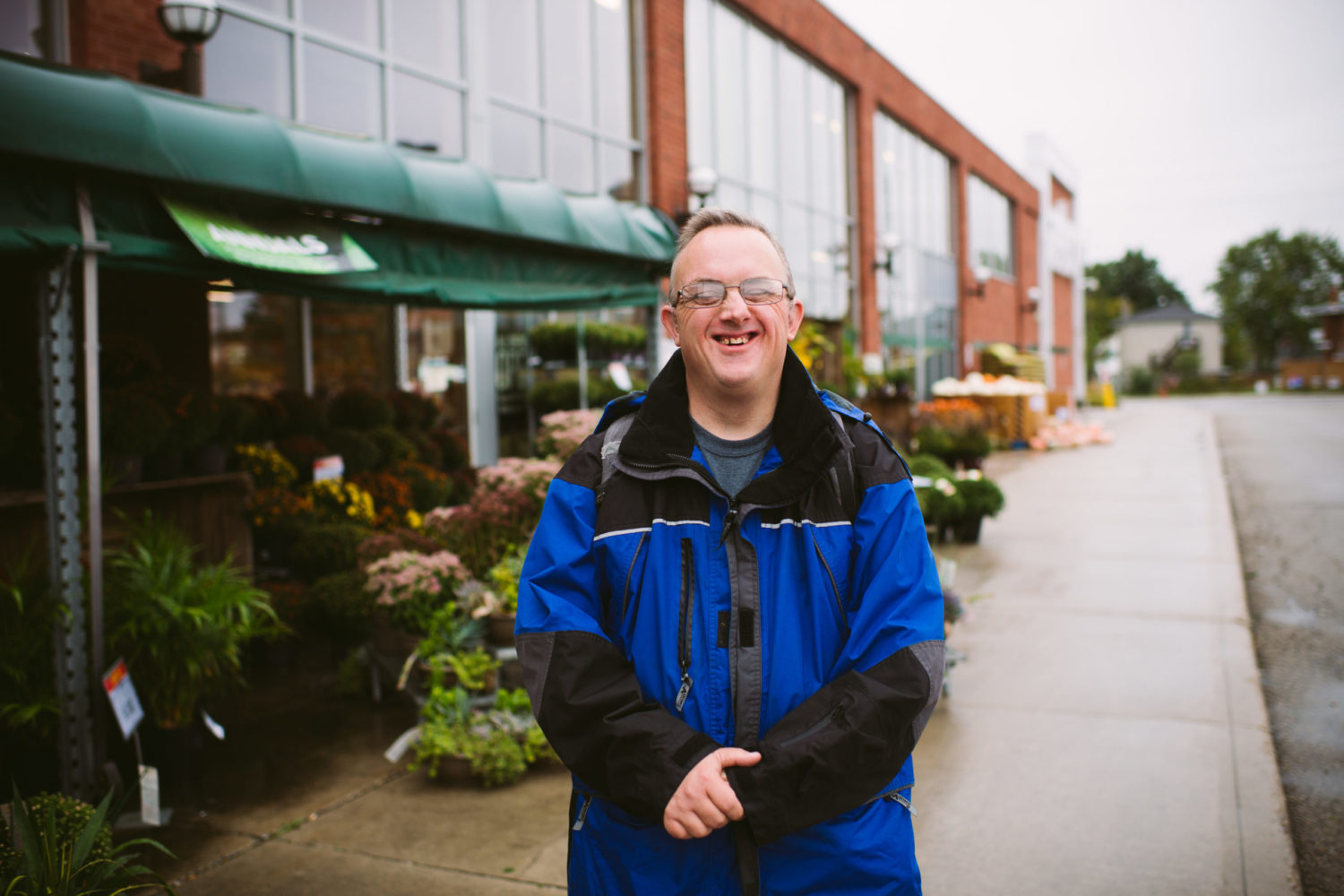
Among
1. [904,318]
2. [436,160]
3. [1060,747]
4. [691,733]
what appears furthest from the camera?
[904,318]

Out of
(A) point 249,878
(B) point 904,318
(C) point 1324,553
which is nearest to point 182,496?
(A) point 249,878

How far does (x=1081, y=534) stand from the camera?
407 inches

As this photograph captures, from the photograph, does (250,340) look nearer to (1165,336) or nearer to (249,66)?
(249,66)

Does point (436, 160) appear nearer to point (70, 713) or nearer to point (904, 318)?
point (70, 713)

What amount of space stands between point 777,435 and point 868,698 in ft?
1.86

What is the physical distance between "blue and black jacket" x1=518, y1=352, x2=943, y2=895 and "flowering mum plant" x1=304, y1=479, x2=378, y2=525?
18.6 feet

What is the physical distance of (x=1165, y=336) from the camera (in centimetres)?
9438

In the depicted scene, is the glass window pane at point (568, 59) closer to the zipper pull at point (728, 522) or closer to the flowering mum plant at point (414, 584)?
the flowering mum plant at point (414, 584)

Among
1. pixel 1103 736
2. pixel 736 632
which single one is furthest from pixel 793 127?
pixel 736 632

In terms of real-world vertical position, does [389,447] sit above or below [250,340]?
below

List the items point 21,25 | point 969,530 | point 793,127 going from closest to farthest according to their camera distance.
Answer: point 21,25
point 969,530
point 793,127

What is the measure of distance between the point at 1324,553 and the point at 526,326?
8.40 m

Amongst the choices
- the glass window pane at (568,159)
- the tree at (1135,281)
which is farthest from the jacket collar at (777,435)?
the tree at (1135,281)

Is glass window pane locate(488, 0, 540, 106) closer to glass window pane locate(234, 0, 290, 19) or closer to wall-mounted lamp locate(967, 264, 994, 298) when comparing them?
glass window pane locate(234, 0, 290, 19)
